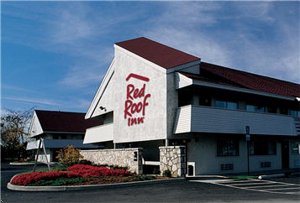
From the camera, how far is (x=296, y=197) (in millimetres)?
15156

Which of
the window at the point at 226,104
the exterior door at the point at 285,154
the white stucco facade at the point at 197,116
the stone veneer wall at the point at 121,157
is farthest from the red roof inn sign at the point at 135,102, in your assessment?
the exterior door at the point at 285,154

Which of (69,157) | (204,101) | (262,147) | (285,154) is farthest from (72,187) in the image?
(285,154)

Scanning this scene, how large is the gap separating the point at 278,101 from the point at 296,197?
55.0ft

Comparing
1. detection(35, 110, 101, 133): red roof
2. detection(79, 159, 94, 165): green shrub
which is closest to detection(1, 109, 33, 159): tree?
detection(35, 110, 101, 133): red roof

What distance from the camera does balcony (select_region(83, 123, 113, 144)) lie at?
113ft

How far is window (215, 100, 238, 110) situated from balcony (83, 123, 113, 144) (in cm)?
1051

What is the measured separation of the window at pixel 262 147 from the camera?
96.3 feet

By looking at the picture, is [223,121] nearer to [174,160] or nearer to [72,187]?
[174,160]

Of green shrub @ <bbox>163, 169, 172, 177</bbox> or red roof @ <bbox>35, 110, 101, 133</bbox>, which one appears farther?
red roof @ <bbox>35, 110, 101, 133</bbox>

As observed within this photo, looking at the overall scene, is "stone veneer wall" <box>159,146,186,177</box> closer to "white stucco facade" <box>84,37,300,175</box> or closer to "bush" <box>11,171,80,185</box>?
"white stucco facade" <box>84,37,300,175</box>

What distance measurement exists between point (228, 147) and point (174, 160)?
601 centimetres

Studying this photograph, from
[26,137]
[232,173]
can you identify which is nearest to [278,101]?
[232,173]

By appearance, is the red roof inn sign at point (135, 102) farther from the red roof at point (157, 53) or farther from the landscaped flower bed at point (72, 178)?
the landscaped flower bed at point (72, 178)

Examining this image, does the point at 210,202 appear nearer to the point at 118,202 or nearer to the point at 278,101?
the point at 118,202
